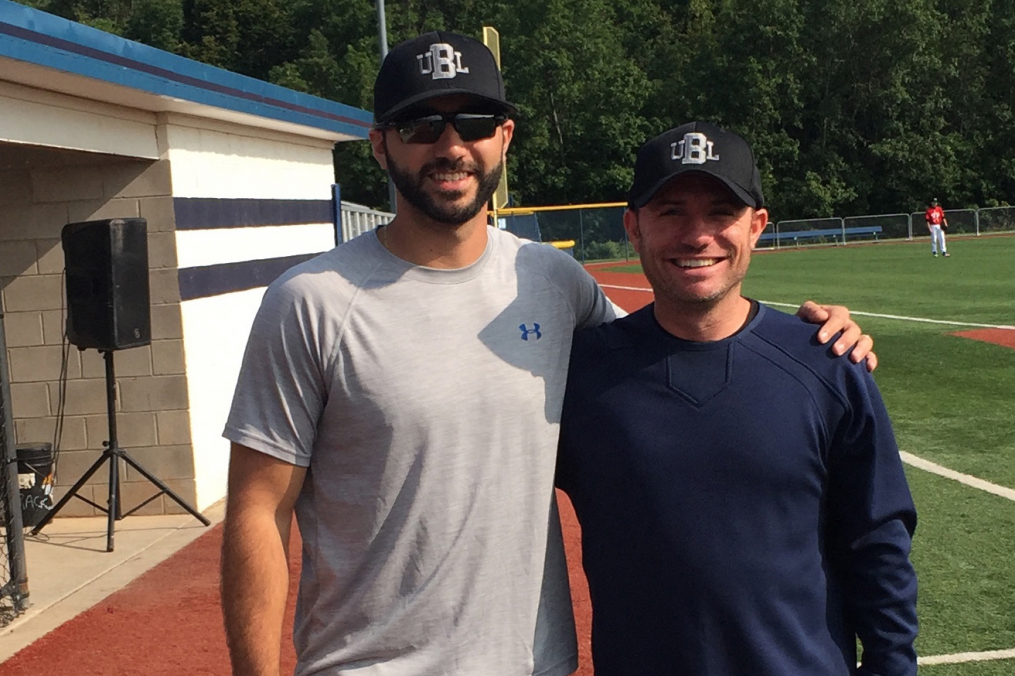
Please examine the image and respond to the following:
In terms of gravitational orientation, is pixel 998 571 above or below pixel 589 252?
below

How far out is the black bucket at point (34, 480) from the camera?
340 inches

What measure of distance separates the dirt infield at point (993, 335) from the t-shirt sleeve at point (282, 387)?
43.4ft

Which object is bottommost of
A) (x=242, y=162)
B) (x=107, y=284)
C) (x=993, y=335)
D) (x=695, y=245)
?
(x=993, y=335)

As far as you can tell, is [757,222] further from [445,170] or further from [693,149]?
[445,170]

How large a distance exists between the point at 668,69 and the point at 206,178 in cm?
5960

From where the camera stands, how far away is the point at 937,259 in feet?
107

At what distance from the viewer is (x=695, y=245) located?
8.75 feet

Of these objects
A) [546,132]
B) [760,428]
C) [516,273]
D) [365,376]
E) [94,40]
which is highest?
[546,132]

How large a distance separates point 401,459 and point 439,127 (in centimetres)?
76

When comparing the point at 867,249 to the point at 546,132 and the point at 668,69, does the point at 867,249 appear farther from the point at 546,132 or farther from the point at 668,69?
the point at 668,69

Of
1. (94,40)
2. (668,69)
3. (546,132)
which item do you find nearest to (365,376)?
(94,40)

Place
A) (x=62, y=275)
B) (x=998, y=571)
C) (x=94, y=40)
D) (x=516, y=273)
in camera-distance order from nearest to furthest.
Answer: (x=516, y=273) < (x=998, y=571) < (x=94, y=40) < (x=62, y=275)

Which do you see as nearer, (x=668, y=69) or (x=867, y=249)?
(x=867, y=249)

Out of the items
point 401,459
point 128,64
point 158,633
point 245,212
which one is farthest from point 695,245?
point 245,212
